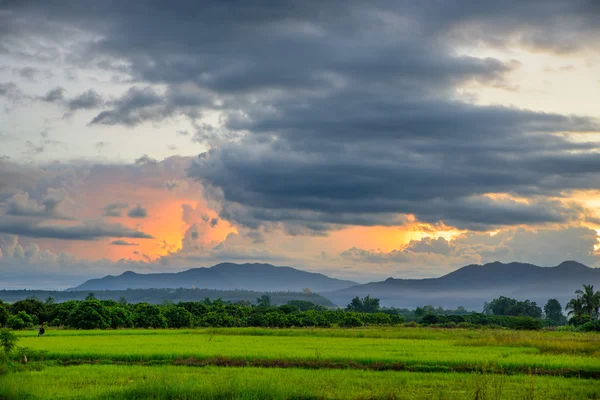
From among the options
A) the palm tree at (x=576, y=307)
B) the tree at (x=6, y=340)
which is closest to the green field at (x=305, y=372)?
the tree at (x=6, y=340)

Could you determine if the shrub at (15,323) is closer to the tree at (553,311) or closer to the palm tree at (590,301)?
the palm tree at (590,301)

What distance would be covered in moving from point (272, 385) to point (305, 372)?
7.63 metres

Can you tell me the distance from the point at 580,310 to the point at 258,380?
355 feet

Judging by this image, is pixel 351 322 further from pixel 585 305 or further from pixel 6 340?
pixel 6 340

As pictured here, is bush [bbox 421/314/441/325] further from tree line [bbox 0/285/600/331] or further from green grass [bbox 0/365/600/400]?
green grass [bbox 0/365/600/400]

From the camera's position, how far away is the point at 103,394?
24344 millimetres

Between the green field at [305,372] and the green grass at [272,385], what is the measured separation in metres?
0.05

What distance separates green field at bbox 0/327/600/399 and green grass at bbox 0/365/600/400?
0.05 m

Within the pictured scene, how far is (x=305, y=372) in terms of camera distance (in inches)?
1241

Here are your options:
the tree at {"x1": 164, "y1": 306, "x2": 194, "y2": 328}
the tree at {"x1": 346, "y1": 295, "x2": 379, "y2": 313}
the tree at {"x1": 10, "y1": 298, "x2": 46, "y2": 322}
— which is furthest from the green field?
the tree at {"x1": 346, "y1": 295, "x2": 379, "y2": 313}

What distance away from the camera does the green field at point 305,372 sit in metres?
24.1

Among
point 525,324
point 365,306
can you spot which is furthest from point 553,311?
point 525,324

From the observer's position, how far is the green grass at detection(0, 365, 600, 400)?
77.0 ft

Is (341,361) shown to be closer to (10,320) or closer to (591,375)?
(591,375)
